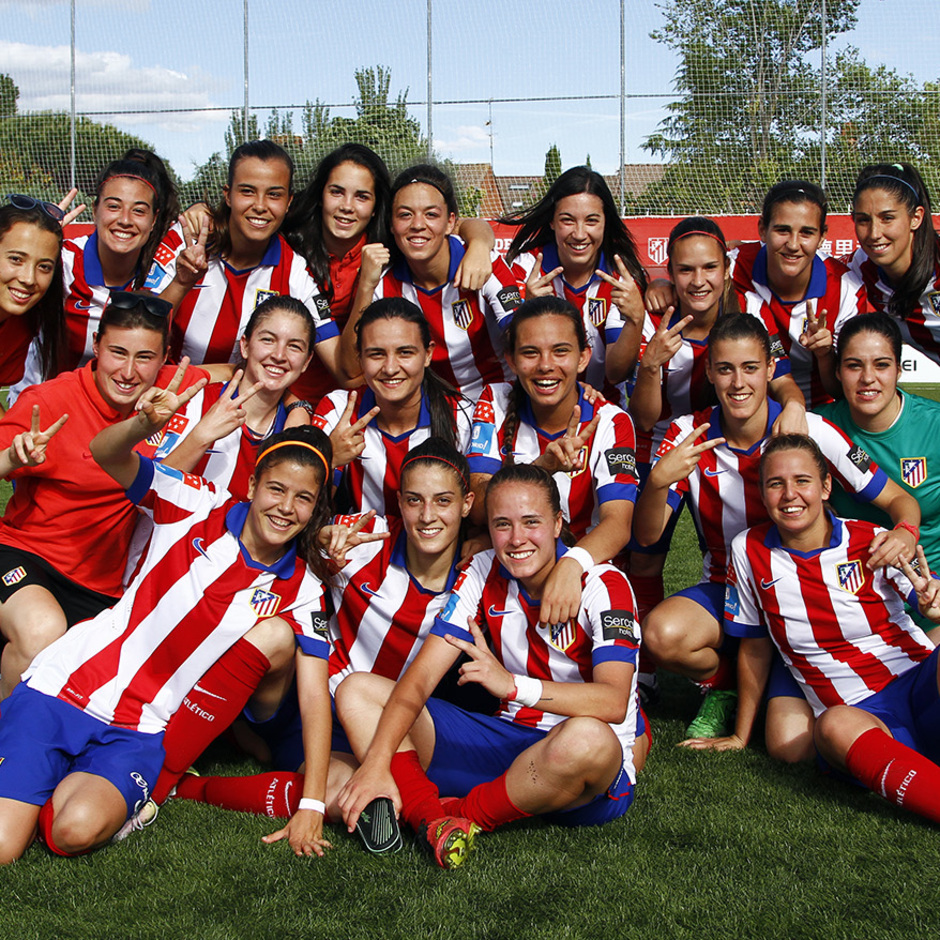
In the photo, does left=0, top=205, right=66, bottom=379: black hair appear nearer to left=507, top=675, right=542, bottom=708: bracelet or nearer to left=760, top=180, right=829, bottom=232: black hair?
left=507, top=675, right=542, bottom=708: bracelet

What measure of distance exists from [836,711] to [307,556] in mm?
1803

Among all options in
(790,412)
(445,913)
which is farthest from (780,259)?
→ (445,913)

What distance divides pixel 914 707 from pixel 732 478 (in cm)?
109

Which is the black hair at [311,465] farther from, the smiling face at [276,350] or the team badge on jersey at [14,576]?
the team badge on jersey at [14,576]

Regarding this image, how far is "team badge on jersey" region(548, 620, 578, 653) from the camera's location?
3287 mm

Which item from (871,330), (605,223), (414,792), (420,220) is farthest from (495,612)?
(605,223)

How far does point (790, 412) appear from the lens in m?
3.93

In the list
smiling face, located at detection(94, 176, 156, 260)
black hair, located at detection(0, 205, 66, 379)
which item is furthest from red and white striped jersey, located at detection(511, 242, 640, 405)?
black hair, located at detection(0, 205, 66, 379)

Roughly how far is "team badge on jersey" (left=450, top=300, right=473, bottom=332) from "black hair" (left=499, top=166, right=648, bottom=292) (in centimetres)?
44

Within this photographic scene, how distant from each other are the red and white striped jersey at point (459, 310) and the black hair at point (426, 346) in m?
0.35

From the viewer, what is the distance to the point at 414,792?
308 cm

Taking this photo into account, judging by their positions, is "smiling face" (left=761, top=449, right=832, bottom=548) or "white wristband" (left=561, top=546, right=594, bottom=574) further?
"smiling face" (left=761, top=449, right=832, bottom=548)

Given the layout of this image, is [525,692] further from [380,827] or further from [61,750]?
[61,750]

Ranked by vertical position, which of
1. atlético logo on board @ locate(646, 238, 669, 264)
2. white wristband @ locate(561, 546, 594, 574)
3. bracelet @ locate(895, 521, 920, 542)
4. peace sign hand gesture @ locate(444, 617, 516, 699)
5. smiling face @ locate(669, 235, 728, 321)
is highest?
atlético logo on board @ locate(646, 238, 669, 264)
